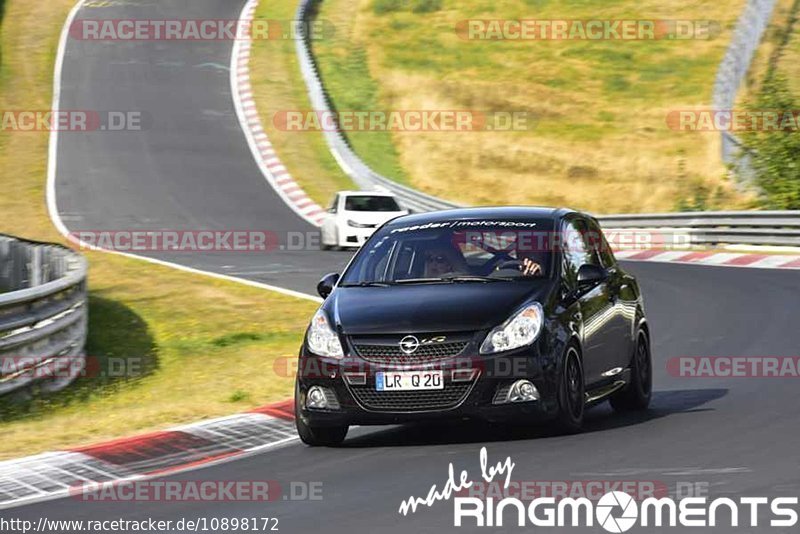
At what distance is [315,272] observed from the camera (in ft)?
82.1

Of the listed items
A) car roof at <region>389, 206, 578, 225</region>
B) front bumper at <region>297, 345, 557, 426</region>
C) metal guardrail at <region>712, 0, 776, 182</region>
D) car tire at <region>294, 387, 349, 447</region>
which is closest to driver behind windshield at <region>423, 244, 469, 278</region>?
car roof at <region>389, 206, 578, 225</region>

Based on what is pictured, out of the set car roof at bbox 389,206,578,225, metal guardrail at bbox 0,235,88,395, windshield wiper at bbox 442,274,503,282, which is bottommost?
metal guardrail at bbox 0,235,88,395

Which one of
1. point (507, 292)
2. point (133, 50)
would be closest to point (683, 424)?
point (507, 292)

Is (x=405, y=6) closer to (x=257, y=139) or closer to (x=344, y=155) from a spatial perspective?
(x=257, y=139)

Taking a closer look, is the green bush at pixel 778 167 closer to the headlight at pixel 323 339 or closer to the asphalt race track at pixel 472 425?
the asphalt race track at pixel 472 425

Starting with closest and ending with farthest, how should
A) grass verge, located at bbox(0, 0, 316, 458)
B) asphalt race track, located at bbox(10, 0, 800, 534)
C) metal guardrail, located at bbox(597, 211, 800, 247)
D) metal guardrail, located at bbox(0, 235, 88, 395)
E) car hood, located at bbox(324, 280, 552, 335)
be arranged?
asphalt race track, located at bbox(10, 0, 800, 534) → car hood, located at bbox(324, 280, 552, 335) → grass verge, located at bbox(0, 0, 316, 458) → metal guardrail, located at bbox(0, 235, 88, 395) → metal guardrail, located at bbox(597, 211, 800, 247)

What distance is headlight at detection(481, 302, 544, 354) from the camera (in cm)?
996

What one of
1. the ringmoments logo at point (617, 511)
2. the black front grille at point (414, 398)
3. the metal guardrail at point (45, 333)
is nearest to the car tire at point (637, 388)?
the black front grille at point (414, 398)

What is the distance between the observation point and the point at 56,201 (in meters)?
34.3

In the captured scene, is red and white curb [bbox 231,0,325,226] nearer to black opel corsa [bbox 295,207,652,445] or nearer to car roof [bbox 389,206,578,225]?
car roof [bbox 389,206,578,225]

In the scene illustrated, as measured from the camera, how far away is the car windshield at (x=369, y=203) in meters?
30.6

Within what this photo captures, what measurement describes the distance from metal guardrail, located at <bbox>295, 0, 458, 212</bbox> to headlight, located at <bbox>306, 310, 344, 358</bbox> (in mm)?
20719

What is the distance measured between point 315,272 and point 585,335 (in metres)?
14.4

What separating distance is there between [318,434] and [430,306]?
117 centimetres
